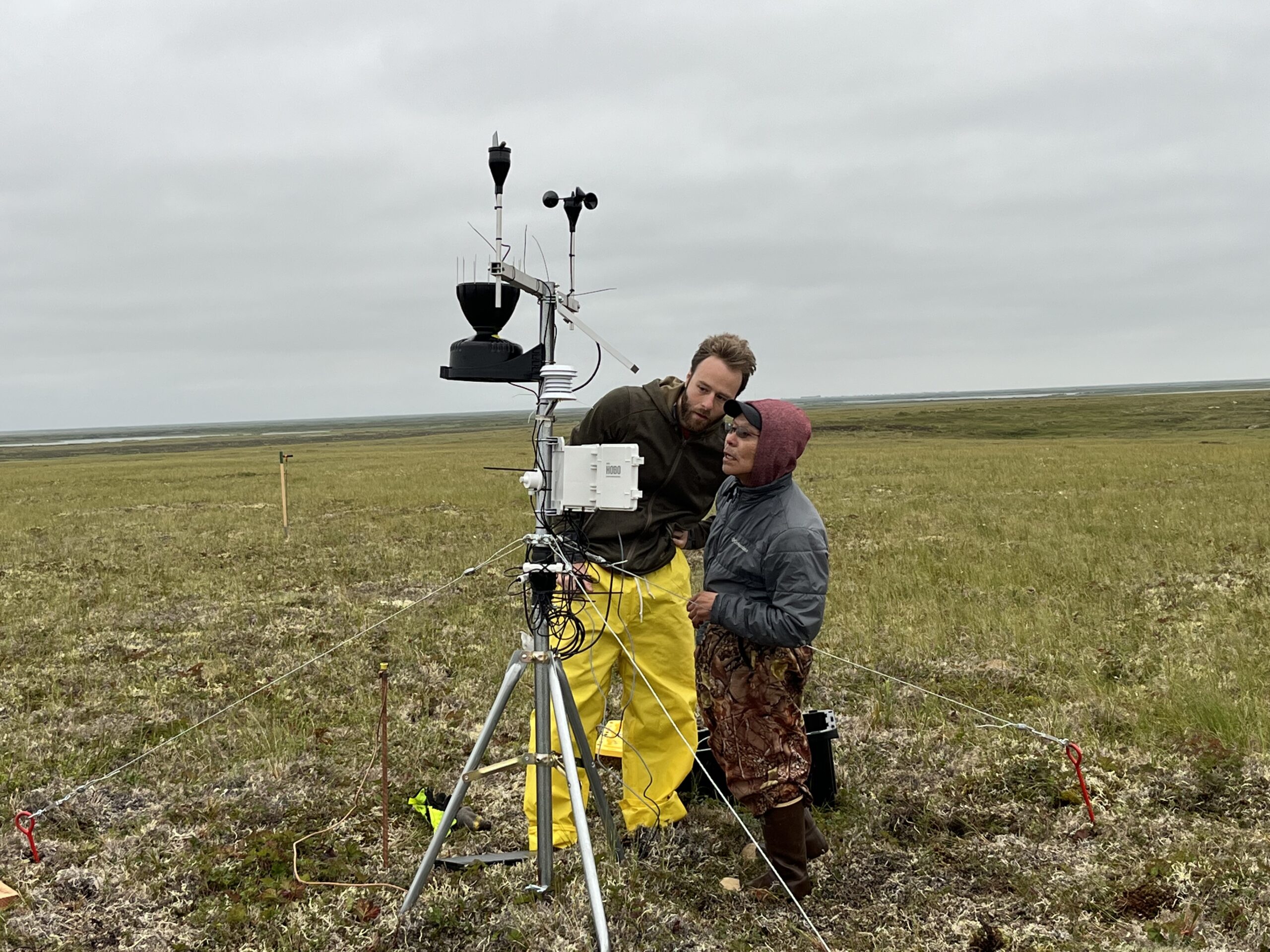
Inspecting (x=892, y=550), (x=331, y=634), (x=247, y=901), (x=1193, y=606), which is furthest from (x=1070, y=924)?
(x=892, y=550)

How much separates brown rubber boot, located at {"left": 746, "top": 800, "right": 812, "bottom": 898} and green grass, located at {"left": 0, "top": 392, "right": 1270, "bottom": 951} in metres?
0.15

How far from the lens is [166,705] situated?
686cm

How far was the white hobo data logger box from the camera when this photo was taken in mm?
3254

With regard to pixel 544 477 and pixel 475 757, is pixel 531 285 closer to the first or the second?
pixel 544 477

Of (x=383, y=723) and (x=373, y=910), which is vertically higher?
(x=383, y=723)

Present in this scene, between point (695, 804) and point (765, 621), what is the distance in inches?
74.2

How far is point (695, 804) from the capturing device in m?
4.86

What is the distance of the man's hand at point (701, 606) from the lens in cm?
369

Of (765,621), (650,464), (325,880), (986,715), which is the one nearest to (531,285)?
(650,464)

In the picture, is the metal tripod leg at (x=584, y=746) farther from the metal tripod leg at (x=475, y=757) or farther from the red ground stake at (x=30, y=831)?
the red ground stake at (x=30, y=831)

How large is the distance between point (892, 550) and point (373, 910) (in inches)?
415

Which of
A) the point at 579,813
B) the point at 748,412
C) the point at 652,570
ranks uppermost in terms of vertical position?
the point at 748,412

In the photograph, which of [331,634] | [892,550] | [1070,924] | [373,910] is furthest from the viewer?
[892,550]

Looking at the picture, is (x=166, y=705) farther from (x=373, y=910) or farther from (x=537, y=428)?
(x=537, y=428)
